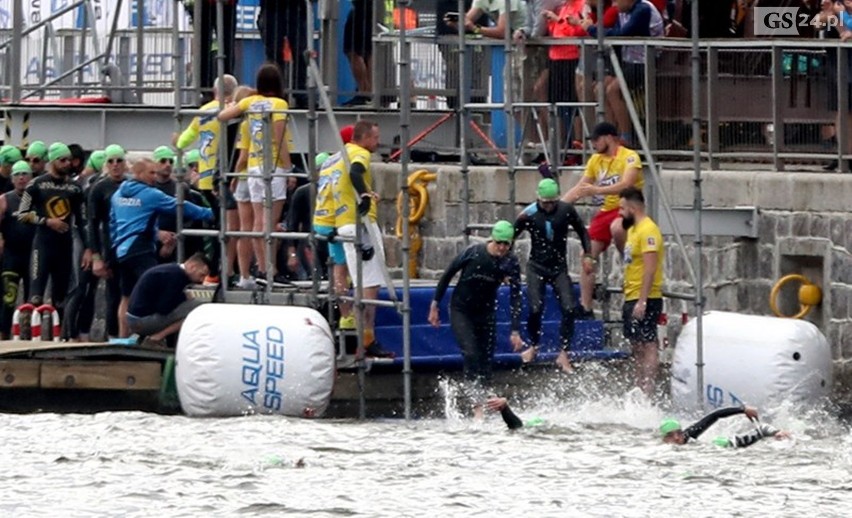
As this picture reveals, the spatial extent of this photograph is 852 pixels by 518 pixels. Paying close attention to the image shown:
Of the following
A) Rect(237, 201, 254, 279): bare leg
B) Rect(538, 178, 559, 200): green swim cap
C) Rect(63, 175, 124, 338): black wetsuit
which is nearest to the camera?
Rect(538, 178, 559, 200): green swim cap

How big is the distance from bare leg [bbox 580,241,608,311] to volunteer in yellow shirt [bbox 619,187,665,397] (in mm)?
544

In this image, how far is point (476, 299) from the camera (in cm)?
2222

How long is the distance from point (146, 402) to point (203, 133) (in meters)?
2.49

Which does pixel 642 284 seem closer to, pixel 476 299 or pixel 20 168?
pixel 476 299

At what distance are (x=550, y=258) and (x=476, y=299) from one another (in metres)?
0.70

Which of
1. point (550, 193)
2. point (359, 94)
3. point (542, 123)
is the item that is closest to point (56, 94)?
point (359, 94)

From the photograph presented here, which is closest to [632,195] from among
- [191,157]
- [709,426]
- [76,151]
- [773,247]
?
[773,247]

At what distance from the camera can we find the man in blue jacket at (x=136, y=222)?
2406 cm

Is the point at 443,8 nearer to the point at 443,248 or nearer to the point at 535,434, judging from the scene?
the point at 443,248

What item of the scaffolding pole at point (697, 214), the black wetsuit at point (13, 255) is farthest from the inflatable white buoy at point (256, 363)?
the black wetsuit at point (13, 255)

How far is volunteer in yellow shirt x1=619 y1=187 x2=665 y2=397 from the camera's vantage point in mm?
22172

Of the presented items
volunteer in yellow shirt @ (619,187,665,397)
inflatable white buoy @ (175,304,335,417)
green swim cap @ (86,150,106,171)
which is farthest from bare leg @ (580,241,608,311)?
green swim cap @ (86,150,106,171)

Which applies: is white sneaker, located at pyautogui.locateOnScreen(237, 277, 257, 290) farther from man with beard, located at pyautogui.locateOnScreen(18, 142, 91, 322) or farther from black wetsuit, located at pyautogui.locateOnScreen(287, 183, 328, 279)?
man with beard, located at pyautogui.locateOnScreen(18, 142, 91, 322)

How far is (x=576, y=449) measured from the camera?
68.2ft
